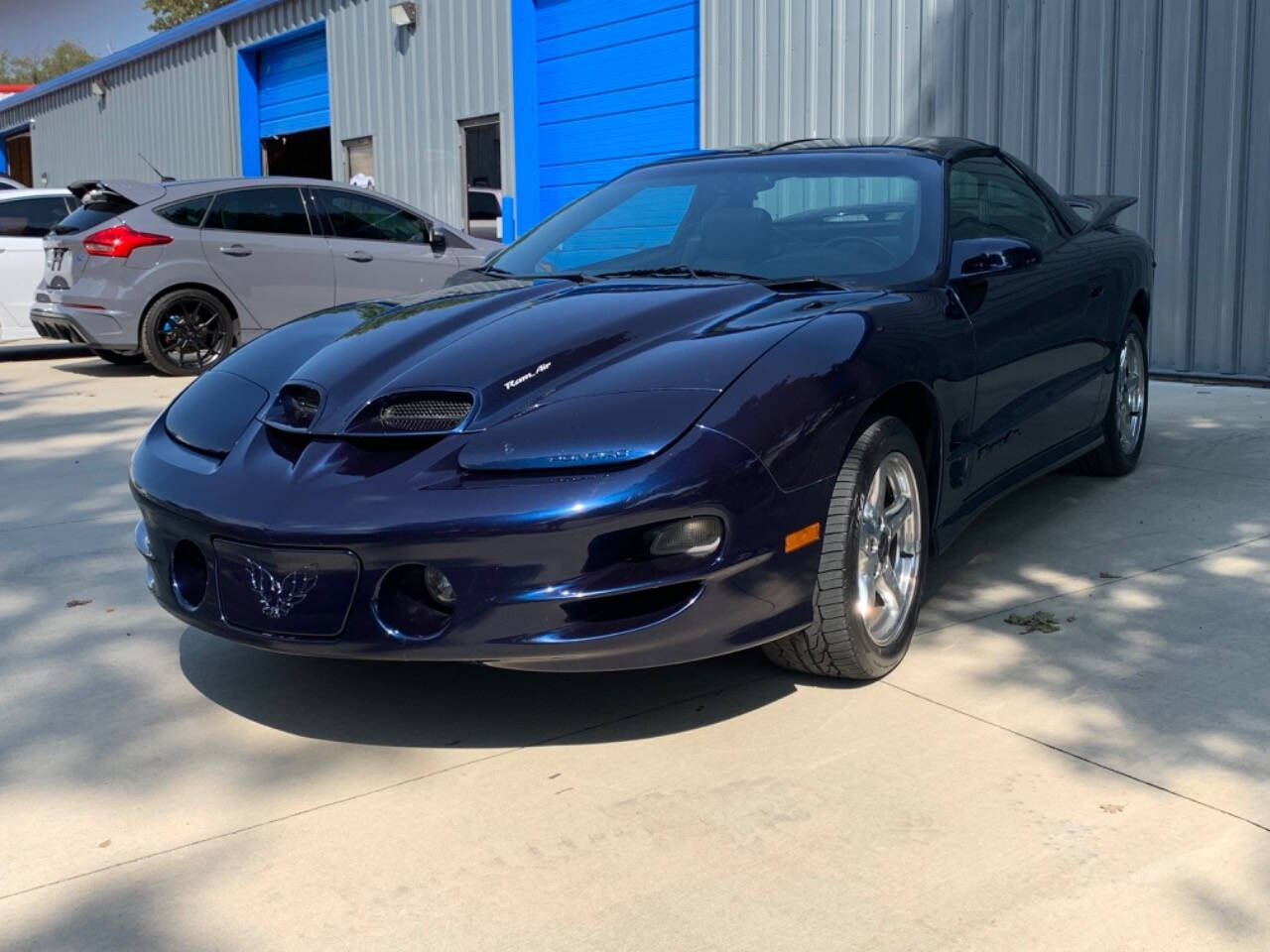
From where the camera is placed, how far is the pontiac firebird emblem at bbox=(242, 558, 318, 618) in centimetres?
294

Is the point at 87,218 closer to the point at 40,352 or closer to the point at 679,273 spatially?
the point at 40,352

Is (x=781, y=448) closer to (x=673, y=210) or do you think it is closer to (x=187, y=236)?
(x=673, y=210)

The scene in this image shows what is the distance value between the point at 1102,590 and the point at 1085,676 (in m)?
0.83

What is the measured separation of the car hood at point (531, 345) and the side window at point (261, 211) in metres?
7.07

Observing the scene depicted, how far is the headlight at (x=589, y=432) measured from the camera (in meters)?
2.88

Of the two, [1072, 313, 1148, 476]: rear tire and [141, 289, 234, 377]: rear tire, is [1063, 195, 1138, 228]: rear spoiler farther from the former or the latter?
[141, 289, 234, 377]: rear tire

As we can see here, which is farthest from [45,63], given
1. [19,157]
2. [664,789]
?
[664,789]

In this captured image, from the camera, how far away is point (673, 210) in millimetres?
4570

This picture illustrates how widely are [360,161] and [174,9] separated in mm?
51075

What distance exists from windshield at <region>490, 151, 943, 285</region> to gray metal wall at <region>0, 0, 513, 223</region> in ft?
34.8

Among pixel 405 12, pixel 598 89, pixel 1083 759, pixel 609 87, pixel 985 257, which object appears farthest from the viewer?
pixel 405 12

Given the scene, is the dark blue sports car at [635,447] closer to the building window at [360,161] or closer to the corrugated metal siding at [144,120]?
the building window at [360,161]

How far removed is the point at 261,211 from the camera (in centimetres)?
1065

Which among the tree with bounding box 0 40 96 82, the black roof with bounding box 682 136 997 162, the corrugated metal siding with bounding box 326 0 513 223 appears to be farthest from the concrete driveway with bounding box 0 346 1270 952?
the tree with bounding box 0 40 96 82
